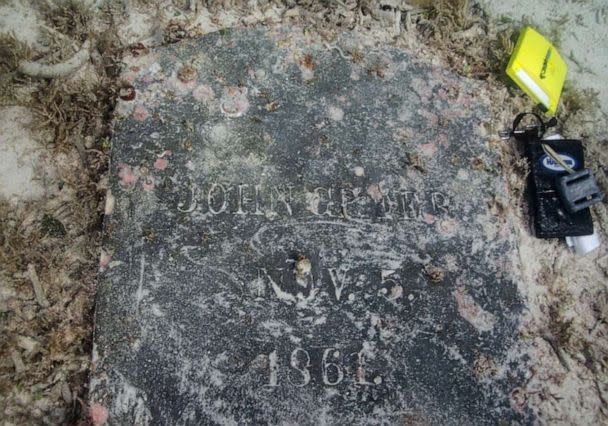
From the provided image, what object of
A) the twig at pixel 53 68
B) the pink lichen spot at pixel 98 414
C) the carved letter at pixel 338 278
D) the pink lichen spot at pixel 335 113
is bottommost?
the pink lichen spot at pixel 98 414

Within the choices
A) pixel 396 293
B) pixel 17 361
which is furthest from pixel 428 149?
pixel 17 361

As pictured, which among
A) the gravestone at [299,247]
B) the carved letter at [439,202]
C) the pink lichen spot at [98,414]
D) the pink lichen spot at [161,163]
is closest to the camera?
the pink lichen spot at [98,414]

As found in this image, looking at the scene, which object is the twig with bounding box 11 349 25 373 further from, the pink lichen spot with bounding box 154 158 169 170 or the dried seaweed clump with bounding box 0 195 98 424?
the pink lichen spot with bounding box 154 158 169 170

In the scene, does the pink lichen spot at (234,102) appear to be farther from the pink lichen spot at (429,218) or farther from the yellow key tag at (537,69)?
the yellow key tag at (537,69)

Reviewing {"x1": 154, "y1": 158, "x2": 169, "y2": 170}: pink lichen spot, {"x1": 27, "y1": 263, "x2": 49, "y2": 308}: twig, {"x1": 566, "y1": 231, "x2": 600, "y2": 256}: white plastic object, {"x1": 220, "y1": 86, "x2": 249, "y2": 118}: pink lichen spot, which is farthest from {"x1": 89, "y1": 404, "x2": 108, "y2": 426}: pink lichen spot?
{"x1": 566, "y1": 231, "x2": 600, "y2": 256}: white plastic object

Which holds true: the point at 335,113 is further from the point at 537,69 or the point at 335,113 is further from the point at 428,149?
the point at 537,69

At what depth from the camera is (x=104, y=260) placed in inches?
93.1

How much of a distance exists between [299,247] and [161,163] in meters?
0.88

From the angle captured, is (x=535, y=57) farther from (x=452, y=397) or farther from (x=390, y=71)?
(x=452, y=397)

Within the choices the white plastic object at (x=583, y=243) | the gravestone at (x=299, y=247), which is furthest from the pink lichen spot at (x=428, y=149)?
the white plastic object at (x=583, y=243)

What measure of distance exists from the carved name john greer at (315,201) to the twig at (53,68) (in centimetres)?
123

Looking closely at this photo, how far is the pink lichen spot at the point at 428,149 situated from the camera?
2836 mm

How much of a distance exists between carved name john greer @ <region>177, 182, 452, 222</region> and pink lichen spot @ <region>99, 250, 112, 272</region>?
16.7 inches

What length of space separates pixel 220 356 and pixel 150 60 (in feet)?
5.83
